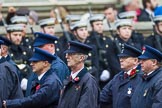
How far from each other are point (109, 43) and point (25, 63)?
2.19m

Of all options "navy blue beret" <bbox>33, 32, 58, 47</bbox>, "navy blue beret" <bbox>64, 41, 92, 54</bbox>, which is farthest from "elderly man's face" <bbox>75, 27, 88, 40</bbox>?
"navy blue beret" <bbox>64, 41, 92, 54</bbox>

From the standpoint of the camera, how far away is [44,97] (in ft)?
47.5

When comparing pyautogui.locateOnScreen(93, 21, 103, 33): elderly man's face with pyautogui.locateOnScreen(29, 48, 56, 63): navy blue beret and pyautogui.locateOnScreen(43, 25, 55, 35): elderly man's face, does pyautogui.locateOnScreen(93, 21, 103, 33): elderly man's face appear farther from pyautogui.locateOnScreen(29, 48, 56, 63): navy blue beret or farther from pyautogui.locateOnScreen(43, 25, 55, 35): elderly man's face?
pyautogui.locateOnScreen(29, 48, 56, 63): navy blue beret

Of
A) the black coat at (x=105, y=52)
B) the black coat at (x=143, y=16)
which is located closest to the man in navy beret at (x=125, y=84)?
the black coat at (x=105, y=52)

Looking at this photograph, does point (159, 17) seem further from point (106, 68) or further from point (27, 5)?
point (27, 5)

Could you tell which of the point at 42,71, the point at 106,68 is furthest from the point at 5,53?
the point at 106,68

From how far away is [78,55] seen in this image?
14.6 meters

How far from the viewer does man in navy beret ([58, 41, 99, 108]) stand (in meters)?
14.1

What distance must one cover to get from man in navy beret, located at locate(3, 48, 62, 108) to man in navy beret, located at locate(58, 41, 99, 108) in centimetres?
20

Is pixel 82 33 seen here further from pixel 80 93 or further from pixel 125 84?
pixel 80 93

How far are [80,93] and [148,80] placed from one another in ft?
3.45

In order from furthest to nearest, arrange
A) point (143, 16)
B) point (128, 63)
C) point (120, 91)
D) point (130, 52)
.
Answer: point (143, 16) → point (130, 52) → point (128, 63) → point (120, 91)

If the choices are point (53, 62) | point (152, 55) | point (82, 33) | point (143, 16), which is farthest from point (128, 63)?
point (143, 16)

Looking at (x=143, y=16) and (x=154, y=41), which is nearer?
(x=154, y=41)
